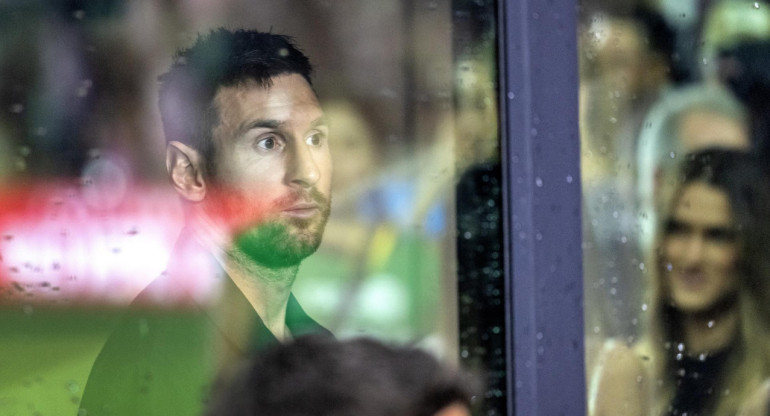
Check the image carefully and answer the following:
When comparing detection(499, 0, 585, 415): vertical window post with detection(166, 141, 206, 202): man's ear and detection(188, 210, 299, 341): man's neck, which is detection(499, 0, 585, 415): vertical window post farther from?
detection(166, 141, 206, 202): man's ear

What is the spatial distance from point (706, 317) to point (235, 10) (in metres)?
1.72

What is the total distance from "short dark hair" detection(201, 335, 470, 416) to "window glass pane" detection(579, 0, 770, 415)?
1.59 meters

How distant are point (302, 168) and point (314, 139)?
0.25 feet

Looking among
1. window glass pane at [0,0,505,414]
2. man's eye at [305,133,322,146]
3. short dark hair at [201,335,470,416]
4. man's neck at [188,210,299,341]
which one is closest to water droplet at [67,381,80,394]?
window glass pane at [0,0,505,414]

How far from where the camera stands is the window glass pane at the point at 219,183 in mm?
1950

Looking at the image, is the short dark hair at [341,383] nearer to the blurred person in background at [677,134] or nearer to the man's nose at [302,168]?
the man's nose at [302,168]

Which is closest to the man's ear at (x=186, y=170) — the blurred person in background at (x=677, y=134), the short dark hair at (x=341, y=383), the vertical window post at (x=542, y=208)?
the vertical window post at (x=542, y=208)

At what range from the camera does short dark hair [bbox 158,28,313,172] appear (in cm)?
208

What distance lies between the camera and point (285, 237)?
2.23m

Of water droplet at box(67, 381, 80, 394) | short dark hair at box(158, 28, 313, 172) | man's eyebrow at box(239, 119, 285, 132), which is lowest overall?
water droplet at box(67, 381, 80, 394)

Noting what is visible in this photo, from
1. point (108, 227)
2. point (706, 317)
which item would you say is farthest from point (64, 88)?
point (706, 317)

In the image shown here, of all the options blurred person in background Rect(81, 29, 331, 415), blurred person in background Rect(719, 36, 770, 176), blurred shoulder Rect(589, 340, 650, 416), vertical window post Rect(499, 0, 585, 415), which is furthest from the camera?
blurred person in background Rect(719, 36, 770, 176)

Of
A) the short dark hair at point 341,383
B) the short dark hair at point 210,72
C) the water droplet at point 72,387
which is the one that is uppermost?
the short dark hair at point 210,72

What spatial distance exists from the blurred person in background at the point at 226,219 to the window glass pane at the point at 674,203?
0.86 meters
